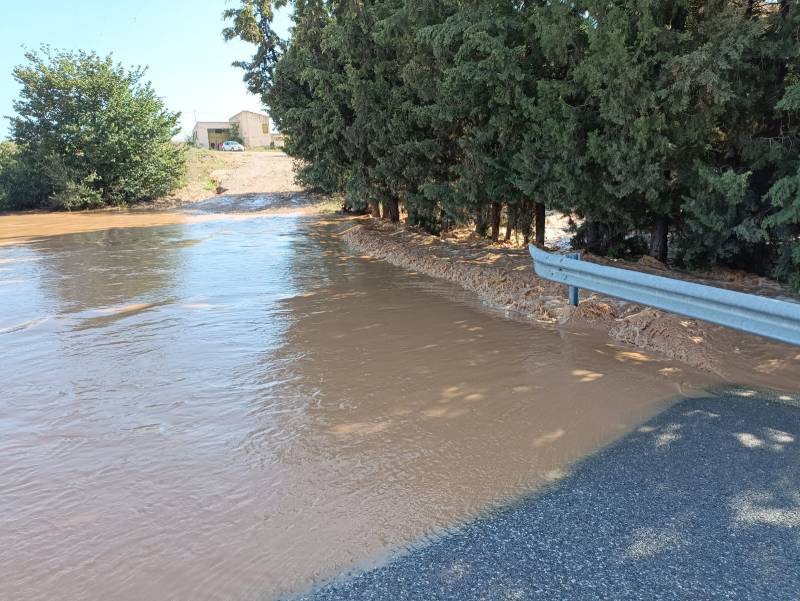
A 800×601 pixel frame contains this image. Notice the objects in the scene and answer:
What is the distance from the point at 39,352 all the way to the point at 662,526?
6.30m

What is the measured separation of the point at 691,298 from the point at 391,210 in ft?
43.7

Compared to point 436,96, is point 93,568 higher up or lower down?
lower down

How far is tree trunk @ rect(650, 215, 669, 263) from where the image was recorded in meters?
9.77

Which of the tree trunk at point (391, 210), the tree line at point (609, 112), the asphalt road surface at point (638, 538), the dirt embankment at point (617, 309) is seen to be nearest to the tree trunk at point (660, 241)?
the tree line at point (609, 112)

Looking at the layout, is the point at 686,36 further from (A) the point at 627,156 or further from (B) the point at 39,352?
(B) the point at 39,352

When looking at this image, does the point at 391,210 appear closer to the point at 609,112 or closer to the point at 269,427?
the point at 609,112

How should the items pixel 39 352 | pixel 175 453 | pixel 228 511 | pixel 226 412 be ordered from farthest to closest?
pixel 39 352 < pixel 226 412 < pixel 175 453 < pixel 228 511

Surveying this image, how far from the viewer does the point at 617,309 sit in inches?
278

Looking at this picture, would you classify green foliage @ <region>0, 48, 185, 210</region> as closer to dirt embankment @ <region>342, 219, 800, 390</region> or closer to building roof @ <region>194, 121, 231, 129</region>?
dirt embankment @ <region>342, 219, 800, 390</region>

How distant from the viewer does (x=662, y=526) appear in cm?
310

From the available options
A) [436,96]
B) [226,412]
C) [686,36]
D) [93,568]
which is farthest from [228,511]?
[436,96]

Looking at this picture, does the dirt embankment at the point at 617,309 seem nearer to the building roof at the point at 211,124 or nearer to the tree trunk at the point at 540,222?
the tree trunk at the point at 540,222

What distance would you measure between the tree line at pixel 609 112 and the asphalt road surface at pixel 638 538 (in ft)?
14.2

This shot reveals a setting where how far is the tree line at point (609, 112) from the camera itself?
23.8 feet
